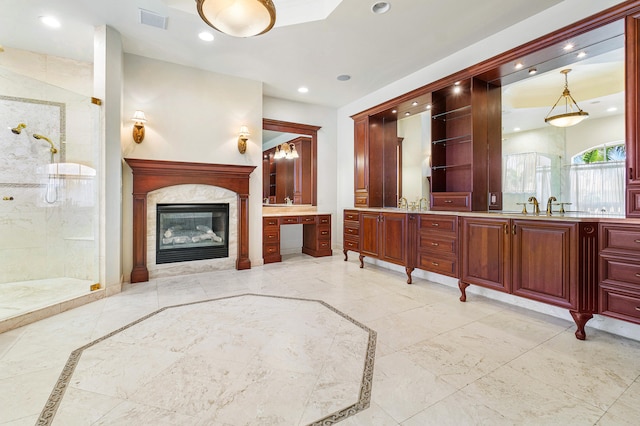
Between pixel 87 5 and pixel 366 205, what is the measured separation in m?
4.37

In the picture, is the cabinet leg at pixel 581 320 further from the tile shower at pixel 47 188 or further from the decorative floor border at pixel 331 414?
the tile shower at pixel 47 188

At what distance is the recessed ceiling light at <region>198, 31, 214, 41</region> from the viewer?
3391 millimetres

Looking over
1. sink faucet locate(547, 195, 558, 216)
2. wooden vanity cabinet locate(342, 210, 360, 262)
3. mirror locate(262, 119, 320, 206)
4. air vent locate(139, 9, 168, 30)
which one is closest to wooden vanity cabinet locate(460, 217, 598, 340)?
sink faucet locate(547, 195, 558, 216)

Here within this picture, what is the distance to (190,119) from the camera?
4.33 meters

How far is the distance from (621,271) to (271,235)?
429cm

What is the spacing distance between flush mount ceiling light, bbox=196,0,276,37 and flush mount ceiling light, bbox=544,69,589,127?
294cm

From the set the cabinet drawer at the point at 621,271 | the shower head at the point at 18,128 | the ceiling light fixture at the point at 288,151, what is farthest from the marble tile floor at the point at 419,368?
the ceiling light fixture at the point at 288,151

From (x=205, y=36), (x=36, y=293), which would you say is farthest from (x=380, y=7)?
(x=36, y=293)

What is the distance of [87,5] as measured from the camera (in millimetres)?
2963

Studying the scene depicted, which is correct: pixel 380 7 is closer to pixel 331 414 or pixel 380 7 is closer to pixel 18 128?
pixel 331 414

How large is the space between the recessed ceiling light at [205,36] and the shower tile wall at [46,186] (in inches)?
61.5

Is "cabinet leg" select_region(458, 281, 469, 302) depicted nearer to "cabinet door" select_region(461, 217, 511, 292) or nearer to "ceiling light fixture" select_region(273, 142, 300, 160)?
"cabinet door" select_region(461, 217, 511, 292)

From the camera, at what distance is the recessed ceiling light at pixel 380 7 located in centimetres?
284

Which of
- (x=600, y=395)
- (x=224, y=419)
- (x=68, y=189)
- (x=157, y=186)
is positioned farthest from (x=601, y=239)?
(x=68, y=189)
